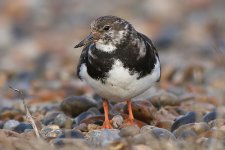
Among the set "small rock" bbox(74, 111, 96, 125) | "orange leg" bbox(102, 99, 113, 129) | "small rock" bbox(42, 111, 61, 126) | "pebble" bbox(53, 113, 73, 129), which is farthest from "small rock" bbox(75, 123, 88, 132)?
"small rock" bbox(42, 111, 61, 126)

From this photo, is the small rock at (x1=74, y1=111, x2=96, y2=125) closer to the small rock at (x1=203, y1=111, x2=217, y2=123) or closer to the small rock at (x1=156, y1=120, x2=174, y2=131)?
the small rock at (x1=156, y1=120, x2=174, y2=131)

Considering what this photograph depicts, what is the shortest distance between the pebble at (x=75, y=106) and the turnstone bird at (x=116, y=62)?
0.59m

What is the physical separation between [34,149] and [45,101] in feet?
12.9

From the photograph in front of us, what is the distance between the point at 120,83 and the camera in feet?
21.0

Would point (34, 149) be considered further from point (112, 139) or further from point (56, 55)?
point (56, 55)

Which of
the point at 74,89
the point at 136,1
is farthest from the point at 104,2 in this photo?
the point at 74,89

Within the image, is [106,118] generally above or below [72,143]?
above

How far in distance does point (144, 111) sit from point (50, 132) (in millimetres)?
1294

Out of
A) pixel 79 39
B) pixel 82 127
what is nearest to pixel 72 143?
pixel 82 127

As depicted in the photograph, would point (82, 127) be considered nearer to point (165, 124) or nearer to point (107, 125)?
point (107, 125)

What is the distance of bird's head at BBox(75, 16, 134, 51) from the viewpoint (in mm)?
6574

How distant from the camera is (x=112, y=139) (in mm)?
5543

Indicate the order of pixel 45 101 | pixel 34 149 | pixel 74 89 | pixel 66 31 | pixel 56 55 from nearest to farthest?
pixel 34 149 → pixel 45 101 → pixel 74 89 → pixel 56 55 → pixel 66 31

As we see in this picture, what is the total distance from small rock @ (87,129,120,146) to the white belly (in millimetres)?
676
